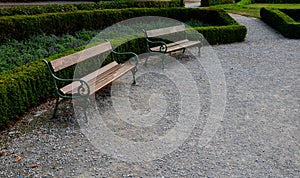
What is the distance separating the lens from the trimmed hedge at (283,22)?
12449 mm

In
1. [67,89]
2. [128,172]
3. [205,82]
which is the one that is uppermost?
[67,89]

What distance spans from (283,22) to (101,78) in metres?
9.91

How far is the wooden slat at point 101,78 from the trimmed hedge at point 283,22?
8.60 m

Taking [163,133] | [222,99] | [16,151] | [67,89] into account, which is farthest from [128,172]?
[222,99]

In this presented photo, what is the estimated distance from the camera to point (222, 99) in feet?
18.7

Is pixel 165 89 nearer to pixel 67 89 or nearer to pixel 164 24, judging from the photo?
pixel 67 89

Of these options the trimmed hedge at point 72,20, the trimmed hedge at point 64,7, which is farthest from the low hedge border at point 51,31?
the trimmed hedge at point 64,7

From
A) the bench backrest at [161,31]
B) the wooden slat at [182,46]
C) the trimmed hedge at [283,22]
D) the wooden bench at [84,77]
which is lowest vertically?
the trimmed hedge at [283,22]

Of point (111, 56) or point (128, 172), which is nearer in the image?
point (128, 172)

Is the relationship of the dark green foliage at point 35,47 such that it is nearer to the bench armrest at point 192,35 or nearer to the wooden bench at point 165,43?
the wooden bench at point 165,43

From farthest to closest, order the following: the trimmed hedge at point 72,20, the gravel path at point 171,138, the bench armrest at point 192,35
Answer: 1. the bench armrest at point 192,35
2. the trimmed hedge at point 72,20
3. the gravel path at point 171,138

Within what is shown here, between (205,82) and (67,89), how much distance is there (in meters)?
2.99

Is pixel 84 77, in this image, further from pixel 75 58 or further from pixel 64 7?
pixel 64 7

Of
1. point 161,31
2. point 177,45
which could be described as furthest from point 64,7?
point 177,45
